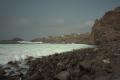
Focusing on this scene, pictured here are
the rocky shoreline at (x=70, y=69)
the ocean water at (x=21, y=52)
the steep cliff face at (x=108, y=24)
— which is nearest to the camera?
the rocky shoreline at (x=70, y=69)

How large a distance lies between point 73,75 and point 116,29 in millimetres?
95165

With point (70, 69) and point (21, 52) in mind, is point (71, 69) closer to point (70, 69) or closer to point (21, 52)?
point (70, 69)

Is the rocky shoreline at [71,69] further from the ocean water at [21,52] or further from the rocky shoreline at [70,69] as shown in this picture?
the ocean water at [21,52]

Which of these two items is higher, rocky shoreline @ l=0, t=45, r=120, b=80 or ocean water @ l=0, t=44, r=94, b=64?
ocean water @ l=0, t=44, r=94, b=64

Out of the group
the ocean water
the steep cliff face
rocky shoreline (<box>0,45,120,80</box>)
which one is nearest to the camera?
rocky shoreline (<box>0,45,120,80</box>)

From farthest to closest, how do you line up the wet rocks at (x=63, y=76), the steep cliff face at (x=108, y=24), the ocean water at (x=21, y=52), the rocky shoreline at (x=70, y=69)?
the steep cliff face at (x=108, y=24)
the ocean water at (x=21, y=52)
the wet rocks at (x=63, y=76)
the rocky shoreline at (x=70, y=69)

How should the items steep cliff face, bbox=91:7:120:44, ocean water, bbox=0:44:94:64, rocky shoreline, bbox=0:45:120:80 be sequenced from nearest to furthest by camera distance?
rocky shoreline, bbox=0:45:120:80, ocean water, bbox=0:44:94:64, steep cliff face, bbox=91:7:120:44

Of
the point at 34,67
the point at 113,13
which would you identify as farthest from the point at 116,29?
the point at 34,67

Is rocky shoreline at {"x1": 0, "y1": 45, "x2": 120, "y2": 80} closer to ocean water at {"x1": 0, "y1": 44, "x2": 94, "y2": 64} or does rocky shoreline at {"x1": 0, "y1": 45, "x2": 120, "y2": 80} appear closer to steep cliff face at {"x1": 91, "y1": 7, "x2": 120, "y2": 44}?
ocean water at {"x1": 0, "y1": 44, "x2": 94, "y2": 64}

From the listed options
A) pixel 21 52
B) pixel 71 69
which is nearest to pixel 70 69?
pixel 71 69

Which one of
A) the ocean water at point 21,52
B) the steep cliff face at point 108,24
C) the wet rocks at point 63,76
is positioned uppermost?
the steep cliff face at point 108,24

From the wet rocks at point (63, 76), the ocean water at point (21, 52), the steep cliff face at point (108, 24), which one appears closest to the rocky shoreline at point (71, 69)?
the wet rocks at point (63, 76)

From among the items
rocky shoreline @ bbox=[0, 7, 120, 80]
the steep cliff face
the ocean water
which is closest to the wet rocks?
rocky shoreline @ bbox=[0, 7, 120, 80]

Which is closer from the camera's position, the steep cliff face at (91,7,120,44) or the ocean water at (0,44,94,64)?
the ocean water at (0,44,94,64)
